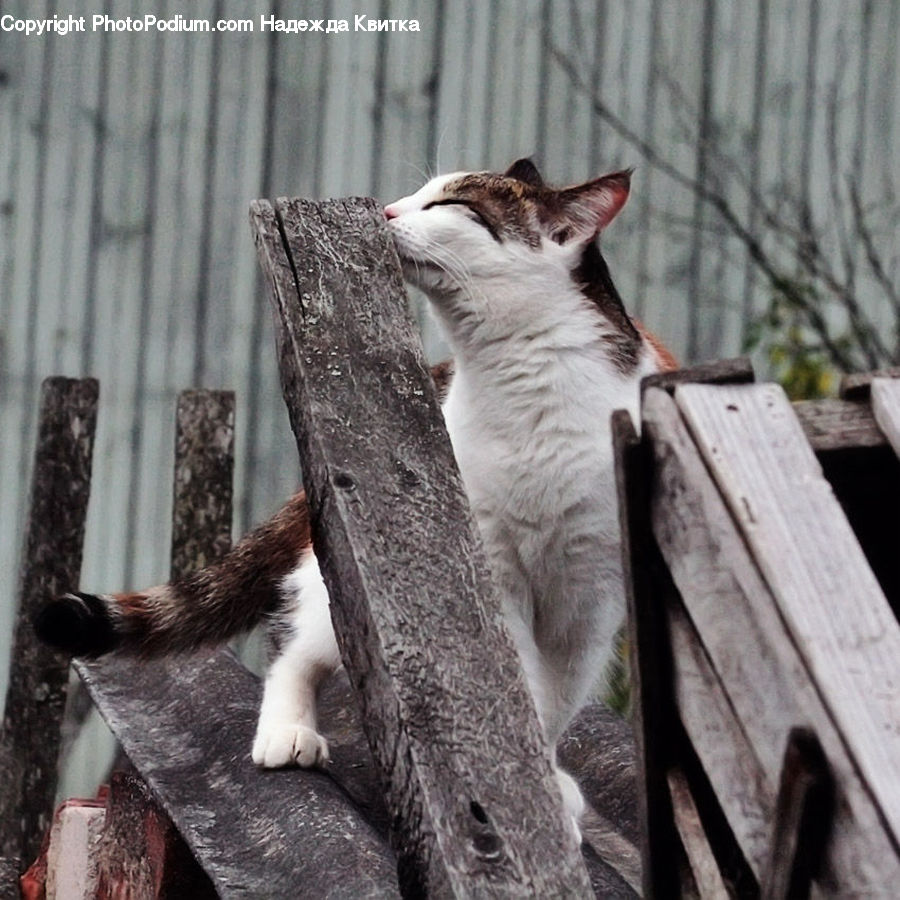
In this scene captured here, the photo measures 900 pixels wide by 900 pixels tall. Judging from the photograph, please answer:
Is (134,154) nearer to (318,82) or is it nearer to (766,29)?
(318,82)

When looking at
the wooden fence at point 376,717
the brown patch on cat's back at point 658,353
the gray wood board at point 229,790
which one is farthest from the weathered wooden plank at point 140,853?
the brown patch on cat's back at point 658,353

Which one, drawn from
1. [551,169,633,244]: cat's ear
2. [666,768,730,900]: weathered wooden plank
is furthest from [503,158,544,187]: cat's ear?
[666,768,730,900]: weathered wooden plank

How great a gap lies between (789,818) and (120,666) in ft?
8.38

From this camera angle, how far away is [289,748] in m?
2.83

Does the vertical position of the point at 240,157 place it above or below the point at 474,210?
above

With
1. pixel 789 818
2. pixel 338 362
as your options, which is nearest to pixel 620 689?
pixel 338 362

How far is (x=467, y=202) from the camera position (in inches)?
132

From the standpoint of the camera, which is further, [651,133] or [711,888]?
[651,133]

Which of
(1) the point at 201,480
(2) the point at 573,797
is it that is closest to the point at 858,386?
(2) the point at 573,797

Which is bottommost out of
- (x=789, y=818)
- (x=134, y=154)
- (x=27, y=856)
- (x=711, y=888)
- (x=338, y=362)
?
(x=27, y=856)

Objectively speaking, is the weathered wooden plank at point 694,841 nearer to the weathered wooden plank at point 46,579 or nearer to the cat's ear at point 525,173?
the cat's ear at point 525,173

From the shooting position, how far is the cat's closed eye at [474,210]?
3324 mm

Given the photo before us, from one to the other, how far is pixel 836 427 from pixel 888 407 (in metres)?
0.07

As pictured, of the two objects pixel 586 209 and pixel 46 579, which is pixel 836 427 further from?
pixel 46 579
